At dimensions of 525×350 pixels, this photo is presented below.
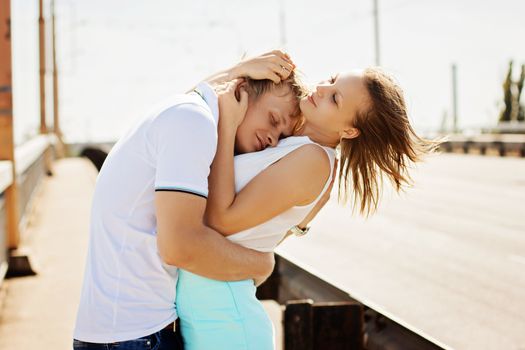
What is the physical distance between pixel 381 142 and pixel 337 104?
225 mm

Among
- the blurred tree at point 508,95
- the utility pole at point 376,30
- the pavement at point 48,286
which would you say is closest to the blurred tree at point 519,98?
the blurred tree at point 508,95

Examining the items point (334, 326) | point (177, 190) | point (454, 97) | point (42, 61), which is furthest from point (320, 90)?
point (454, 97)

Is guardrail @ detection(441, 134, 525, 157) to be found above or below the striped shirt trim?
below

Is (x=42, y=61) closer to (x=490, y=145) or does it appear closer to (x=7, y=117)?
(x=490, y=145)

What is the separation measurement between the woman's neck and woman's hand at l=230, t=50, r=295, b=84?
0.24 m

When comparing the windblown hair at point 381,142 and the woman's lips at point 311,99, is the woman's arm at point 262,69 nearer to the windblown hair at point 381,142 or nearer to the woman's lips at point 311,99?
the woman's lips at point 311,99

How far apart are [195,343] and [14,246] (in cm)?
529

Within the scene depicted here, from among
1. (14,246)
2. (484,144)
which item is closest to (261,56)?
(14,246)

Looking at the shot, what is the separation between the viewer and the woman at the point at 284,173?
2.49m

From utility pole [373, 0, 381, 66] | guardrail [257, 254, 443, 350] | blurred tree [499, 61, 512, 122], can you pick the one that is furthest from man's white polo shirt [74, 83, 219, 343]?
blurred tree [499, 61, 512, 122]

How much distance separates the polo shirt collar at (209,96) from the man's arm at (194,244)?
1.23ft

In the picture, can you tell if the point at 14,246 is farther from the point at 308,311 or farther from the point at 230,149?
the point at 230,149

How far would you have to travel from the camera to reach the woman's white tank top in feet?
8.57

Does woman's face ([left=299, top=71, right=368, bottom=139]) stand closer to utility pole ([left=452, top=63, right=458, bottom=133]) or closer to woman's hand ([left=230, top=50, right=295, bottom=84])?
woman's hand ([left=230, top=50, right=295, bottom=84])
